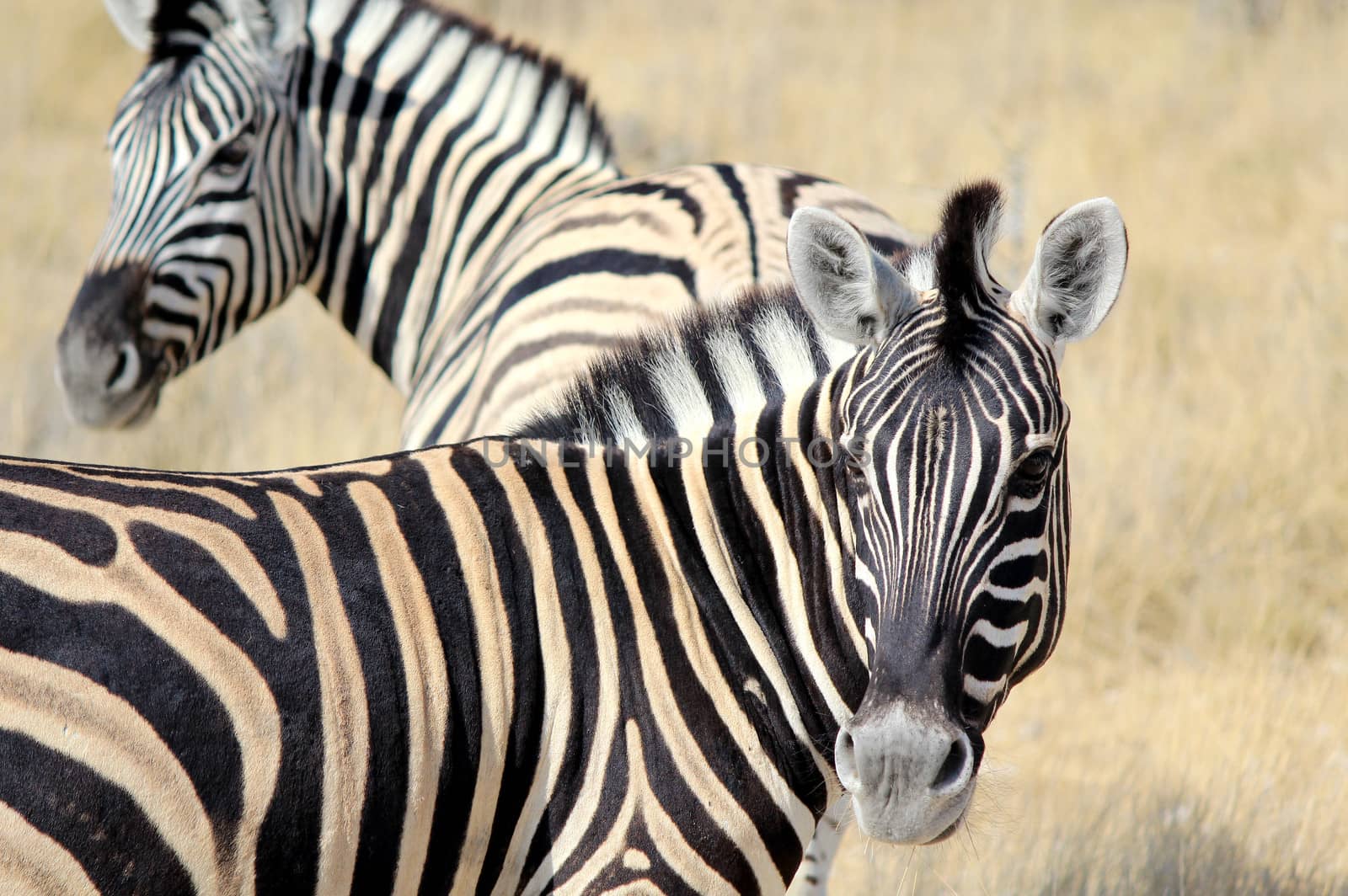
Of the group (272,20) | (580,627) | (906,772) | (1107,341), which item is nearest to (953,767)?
(906,772)

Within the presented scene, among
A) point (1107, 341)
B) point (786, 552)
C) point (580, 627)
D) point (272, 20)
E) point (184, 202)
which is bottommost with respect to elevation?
point (580, 627)

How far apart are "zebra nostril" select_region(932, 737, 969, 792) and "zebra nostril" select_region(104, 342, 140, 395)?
12.3 ft

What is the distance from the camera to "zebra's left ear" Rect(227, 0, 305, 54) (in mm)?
4836

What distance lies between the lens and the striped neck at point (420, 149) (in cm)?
525

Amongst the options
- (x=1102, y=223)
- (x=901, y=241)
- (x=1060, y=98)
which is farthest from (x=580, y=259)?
(x=1060, y=98)

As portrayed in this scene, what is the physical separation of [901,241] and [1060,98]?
30.3 feet

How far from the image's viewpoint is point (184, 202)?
4.74 m

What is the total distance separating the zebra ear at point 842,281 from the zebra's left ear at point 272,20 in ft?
10.4

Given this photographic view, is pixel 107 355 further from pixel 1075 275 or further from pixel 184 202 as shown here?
pixel 1075 275

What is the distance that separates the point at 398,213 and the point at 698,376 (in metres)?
2.89

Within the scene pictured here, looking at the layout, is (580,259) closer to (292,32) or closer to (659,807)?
(292,32)

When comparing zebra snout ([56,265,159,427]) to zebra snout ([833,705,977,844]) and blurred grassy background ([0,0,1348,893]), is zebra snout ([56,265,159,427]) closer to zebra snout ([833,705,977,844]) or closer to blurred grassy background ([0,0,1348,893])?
blurred grassy background ([0,0,1348,893])

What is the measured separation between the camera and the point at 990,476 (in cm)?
238

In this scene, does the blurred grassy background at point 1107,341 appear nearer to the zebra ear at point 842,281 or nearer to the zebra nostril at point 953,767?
the zebra nostril at point 953,767
